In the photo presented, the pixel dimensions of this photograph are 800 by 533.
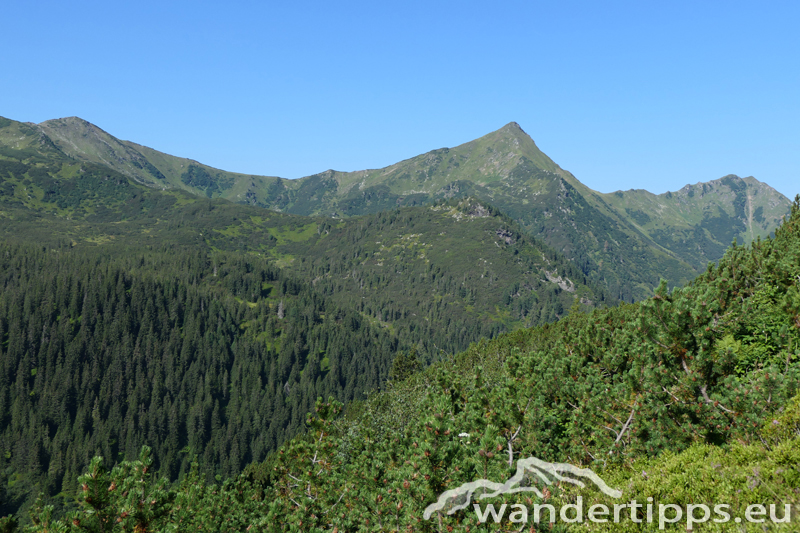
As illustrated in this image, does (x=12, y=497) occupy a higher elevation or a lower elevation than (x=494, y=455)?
lower

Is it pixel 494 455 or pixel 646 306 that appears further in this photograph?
pixel 646 306

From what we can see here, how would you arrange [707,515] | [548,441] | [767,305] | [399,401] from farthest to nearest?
[399,401] < [548,441] < [767,305] < [707,515]

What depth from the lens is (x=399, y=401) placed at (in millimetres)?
97562

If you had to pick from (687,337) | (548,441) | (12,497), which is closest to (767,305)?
(687,337)

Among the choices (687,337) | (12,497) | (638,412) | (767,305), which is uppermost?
(767,305)

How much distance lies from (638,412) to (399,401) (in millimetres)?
79436

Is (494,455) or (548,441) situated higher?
(494,455)

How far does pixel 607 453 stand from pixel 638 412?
2.77m

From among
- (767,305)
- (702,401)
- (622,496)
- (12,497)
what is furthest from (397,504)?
(12,497)

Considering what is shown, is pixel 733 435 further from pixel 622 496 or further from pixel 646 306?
pixel 646 306

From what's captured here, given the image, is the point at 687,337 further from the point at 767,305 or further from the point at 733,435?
the point at 767,305

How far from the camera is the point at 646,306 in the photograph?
2295cm

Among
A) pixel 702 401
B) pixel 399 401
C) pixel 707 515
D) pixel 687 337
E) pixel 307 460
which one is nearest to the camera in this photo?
pixel 707 515

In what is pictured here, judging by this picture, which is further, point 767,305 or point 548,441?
point 548,441
